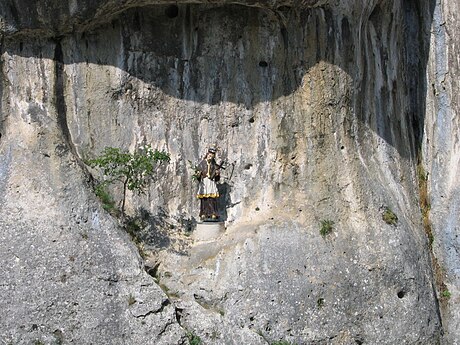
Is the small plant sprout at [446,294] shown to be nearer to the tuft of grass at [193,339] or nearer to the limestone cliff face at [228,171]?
the limestone cliff face at [228,171]

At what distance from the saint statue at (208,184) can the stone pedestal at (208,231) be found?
0.34ft

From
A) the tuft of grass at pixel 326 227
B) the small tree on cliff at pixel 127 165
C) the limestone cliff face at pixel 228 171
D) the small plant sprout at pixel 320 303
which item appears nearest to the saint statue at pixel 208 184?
the limestone cliff face at pixel 228 171

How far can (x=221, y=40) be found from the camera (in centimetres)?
1327

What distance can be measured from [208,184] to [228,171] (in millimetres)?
670

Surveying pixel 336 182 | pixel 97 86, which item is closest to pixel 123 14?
pixel 97 86

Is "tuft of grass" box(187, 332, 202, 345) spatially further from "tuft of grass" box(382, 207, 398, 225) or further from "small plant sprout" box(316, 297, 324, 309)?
"tuft of grass" box(382, 207, 398, 225)

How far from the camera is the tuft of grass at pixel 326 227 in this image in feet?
41.2

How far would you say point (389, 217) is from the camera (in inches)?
509

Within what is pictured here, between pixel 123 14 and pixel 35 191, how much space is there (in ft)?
9.86

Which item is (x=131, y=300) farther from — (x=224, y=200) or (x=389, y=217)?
(x=389, y=217)

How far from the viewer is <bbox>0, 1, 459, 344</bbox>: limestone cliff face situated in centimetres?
1170

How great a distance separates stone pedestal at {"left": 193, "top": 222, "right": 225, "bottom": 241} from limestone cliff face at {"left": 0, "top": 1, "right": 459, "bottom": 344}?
0.18 meters

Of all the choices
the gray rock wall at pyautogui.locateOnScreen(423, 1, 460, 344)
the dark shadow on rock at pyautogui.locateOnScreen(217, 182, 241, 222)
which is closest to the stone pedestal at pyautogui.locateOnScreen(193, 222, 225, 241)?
the dark shadow on rock at pyautogui.locateOnScreen(217, 182, 241, 222)

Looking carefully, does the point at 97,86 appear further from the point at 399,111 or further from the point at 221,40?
the point at 399,111
